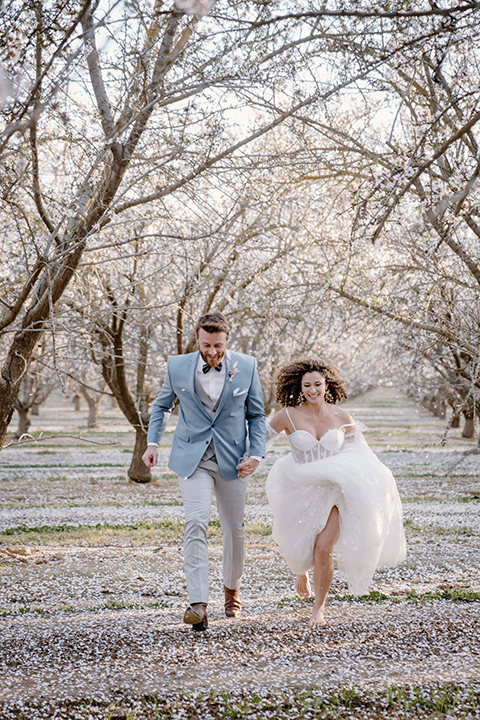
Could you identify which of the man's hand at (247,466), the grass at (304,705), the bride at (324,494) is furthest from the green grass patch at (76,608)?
the grass at (304,705)

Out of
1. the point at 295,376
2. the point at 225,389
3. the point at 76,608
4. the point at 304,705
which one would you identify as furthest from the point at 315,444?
the point at 76,608

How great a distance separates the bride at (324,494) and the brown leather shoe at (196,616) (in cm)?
77

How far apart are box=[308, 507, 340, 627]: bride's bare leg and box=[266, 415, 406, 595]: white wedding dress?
2.2 inches

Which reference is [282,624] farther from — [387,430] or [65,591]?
[387,430]

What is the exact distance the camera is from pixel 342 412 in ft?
17.9

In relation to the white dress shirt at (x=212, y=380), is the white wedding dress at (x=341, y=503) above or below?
below

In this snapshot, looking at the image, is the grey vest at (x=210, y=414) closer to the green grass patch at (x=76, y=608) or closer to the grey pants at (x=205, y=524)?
the grey pants at (x=205, y=524)

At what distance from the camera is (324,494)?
518cm

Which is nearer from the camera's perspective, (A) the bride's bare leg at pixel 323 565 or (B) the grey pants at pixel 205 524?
(B) the grey pants at pixel 205 524

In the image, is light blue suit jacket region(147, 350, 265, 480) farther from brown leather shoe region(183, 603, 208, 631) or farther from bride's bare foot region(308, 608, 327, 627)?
bride's bare foot region(308, 608, 327, 627)

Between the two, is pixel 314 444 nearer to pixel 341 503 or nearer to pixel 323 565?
pixel 341 503

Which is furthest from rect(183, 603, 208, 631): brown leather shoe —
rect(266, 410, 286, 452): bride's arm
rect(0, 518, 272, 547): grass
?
rect(0, 518, 272, 547): grass

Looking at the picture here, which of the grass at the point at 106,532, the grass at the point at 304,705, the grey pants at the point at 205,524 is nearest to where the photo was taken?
the grass at the point at 304,705

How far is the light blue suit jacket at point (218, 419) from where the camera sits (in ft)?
15.9
